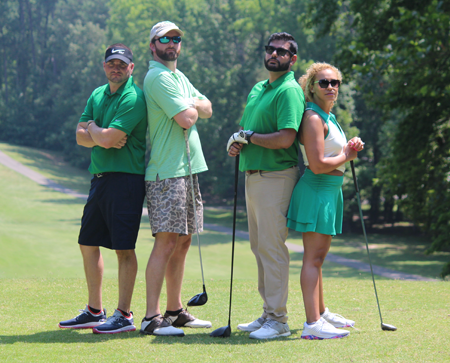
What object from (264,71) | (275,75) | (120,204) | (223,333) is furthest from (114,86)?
(264,71)

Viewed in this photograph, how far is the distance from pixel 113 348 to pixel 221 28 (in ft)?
130

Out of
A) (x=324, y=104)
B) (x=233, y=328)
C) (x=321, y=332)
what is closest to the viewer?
(x=321, y=332)

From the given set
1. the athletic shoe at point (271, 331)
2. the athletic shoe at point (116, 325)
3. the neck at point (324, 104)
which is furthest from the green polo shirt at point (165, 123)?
the athletic shoe at point (271, 331)

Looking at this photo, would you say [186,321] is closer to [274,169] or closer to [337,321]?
[337,321]

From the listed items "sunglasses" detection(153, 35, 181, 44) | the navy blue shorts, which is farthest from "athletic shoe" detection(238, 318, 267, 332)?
"sunglasses" detection(153, 35, 181, 44)

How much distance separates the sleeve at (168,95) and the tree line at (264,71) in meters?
7.62

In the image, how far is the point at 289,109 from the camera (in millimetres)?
4004

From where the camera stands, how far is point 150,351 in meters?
3.64

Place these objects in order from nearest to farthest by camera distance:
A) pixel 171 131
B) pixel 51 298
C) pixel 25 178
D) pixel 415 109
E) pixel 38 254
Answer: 1. pixel 171 131
2. pixel 51 298
3. pixel 415 109
4. pixel 38 254
5. pixel 25 178

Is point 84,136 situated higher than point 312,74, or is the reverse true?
point 312,74

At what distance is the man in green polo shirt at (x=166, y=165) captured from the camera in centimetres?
417

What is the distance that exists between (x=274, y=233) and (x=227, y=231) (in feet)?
79.6

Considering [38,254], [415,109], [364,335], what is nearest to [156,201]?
[364,335]

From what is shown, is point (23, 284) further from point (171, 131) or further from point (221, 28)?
point (221, 28)
